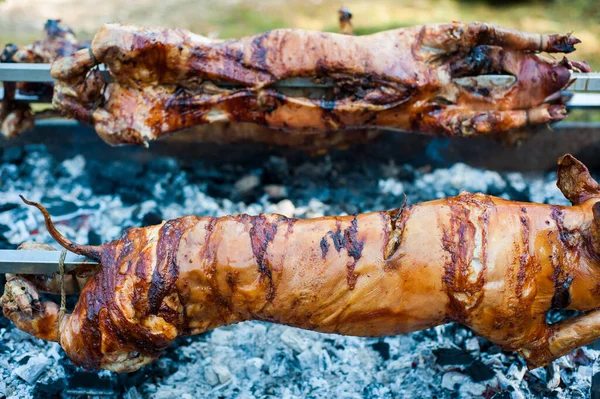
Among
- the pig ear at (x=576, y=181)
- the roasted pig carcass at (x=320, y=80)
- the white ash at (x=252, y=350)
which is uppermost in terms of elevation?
the roasted pig carcass at (x=320, y=80)

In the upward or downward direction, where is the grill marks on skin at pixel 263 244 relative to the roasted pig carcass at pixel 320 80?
downward

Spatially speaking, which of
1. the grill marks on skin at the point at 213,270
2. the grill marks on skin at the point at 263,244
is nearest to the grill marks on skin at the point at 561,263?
the grill marks on skin at the point at 263,244

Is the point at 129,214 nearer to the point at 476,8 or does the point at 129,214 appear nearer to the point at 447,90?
the point at 447,90

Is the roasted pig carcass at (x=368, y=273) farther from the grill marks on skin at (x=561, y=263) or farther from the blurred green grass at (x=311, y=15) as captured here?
the blurred green grass at (x=311, y=15)

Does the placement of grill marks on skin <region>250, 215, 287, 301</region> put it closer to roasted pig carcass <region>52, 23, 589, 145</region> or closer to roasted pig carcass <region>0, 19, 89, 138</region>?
roasted pig carcass <region>52, 23, 589, 145</region>

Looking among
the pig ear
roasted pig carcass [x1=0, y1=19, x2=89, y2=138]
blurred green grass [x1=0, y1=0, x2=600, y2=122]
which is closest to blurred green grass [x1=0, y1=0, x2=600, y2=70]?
blurred green grass [x1=0, y1=0, x2=600, y2=122]

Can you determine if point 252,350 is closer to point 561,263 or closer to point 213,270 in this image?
point 213,270
